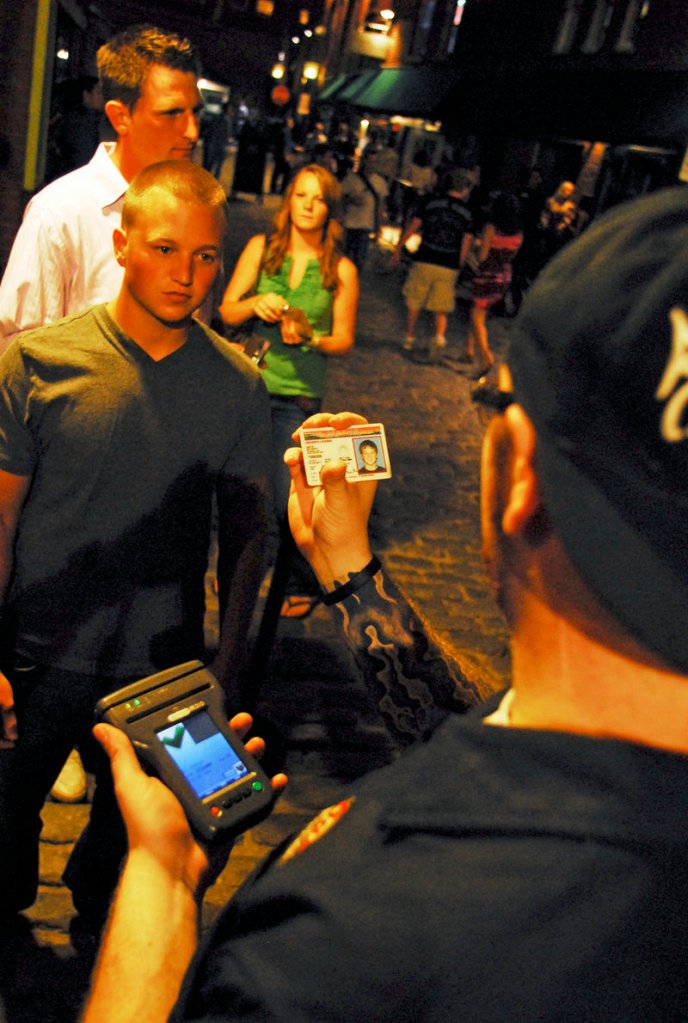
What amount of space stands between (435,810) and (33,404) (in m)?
1.75

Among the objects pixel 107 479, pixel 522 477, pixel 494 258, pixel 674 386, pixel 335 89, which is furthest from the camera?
pixel 335 89

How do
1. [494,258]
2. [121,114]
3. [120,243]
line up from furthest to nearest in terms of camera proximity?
[494,258]
[121,114]
[120,243]

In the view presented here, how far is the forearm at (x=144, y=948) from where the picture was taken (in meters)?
1.16

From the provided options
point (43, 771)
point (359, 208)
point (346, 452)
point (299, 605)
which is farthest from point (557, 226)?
point (43, 771)

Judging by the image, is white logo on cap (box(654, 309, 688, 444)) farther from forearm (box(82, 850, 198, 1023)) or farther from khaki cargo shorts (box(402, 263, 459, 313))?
khaki cargo shorts (box(402, 263, 459, 313))

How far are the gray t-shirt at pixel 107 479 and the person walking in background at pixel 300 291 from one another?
1.95 metres

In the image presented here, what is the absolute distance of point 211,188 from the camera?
2453 mm

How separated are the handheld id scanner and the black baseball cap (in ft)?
2.89

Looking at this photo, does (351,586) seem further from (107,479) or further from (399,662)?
(107,479)

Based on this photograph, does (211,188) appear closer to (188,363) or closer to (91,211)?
(188,363)

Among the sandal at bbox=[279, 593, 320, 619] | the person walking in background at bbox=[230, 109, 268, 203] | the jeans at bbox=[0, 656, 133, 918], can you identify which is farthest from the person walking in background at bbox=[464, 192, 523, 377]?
the person walking in background at bbox=[230, 109, 268, 203]

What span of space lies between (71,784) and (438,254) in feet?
28.2

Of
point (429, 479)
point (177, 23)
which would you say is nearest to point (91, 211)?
point (429, 479)

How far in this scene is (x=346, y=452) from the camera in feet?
7.06
